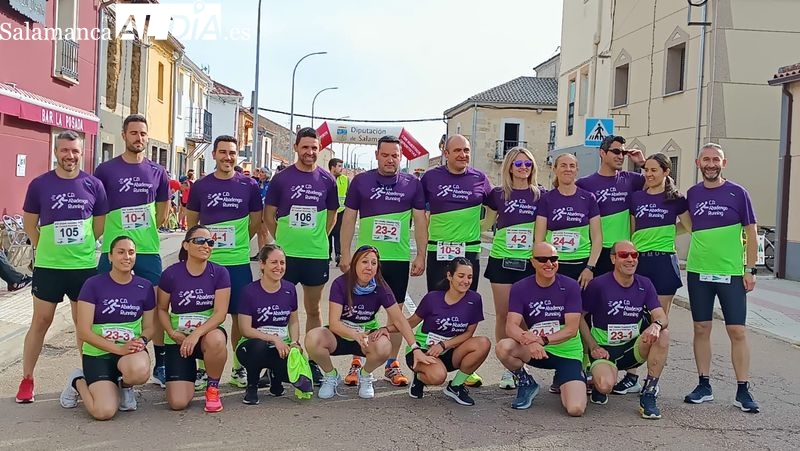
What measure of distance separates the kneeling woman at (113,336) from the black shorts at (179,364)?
20 centimetres

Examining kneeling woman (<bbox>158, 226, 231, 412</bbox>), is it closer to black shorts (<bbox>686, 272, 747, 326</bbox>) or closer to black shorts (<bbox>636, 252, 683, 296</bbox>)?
black shorts (<bbox>636, 252, 683, 296</bbox>)

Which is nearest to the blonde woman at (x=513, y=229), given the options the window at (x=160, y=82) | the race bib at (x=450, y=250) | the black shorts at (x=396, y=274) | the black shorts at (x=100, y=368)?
the race bib at (x=450, y=250)

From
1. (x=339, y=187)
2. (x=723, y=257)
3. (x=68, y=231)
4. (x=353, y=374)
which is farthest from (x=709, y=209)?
(x=339, y=187)

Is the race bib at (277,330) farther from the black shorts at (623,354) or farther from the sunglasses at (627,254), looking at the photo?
the sunglasses at (627,254)

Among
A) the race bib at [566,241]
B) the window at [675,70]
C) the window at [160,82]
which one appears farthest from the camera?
the window at [160,82]

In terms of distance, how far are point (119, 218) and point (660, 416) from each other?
4395 millimetres

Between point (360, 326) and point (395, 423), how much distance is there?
3.57 ft

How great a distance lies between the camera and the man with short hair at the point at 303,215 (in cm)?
650

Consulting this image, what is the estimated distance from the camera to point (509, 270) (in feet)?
21.5

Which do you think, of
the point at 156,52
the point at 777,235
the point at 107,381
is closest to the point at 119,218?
the point at 107,381

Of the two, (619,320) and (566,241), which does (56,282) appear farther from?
(619,320)

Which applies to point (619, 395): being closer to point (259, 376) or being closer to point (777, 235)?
point (259, 376)

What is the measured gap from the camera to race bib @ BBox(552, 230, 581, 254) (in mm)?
6430

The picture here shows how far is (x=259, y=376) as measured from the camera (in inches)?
233
